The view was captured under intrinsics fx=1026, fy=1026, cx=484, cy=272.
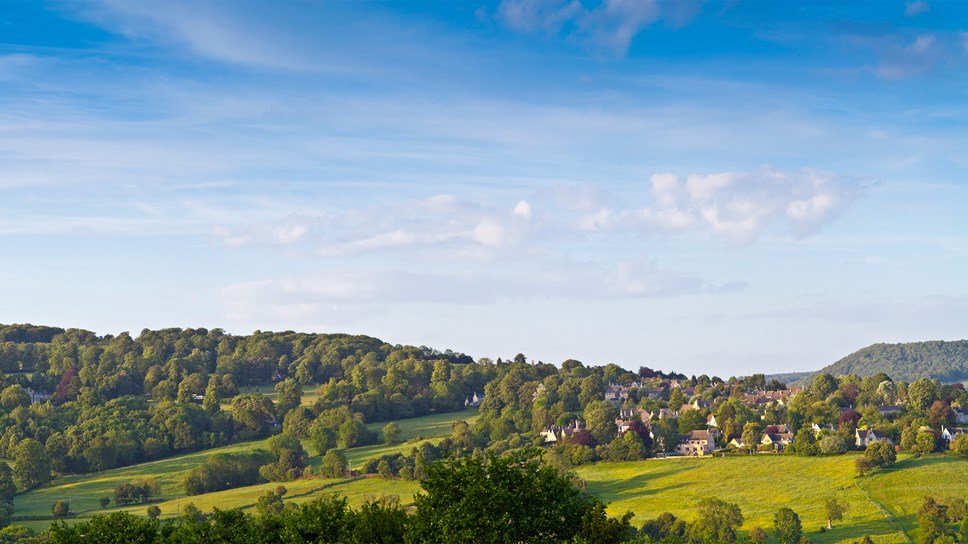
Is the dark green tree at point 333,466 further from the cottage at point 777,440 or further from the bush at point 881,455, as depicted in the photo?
the bush at point 881,455

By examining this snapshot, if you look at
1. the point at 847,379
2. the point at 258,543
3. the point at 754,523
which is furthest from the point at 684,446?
the point at 258,543

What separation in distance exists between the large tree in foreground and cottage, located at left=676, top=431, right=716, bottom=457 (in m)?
98.9

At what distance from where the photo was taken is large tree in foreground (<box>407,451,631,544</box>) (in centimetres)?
4219

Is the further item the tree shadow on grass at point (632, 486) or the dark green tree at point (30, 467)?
the dark green tree at point (30, 467)

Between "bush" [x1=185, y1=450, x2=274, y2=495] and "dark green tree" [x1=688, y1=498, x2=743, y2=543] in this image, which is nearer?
"dark green tree" [x1=688, y1=498, x2=743, y2=543]

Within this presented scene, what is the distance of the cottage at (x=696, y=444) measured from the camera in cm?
14075

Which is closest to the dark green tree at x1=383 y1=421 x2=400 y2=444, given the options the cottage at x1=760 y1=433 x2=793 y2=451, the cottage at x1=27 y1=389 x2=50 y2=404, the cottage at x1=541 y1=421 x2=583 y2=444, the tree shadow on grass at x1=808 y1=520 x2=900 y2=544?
the cottage at x1=541 y1=421 x2=583 y2=444

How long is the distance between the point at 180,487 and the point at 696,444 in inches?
2729

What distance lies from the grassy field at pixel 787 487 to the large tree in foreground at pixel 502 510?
47608 mm

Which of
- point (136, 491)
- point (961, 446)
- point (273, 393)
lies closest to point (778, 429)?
point (961, 446)

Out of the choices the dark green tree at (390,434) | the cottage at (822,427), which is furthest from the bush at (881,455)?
the dark green tree at (390,434)

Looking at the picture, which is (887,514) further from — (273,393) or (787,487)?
(273,393)

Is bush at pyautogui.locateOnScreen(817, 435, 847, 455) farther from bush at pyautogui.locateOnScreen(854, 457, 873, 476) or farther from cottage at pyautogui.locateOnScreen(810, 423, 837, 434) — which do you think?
bush at pyautogui.locateOnScreen(854, 457, 873, 476)

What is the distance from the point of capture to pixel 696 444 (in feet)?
470
